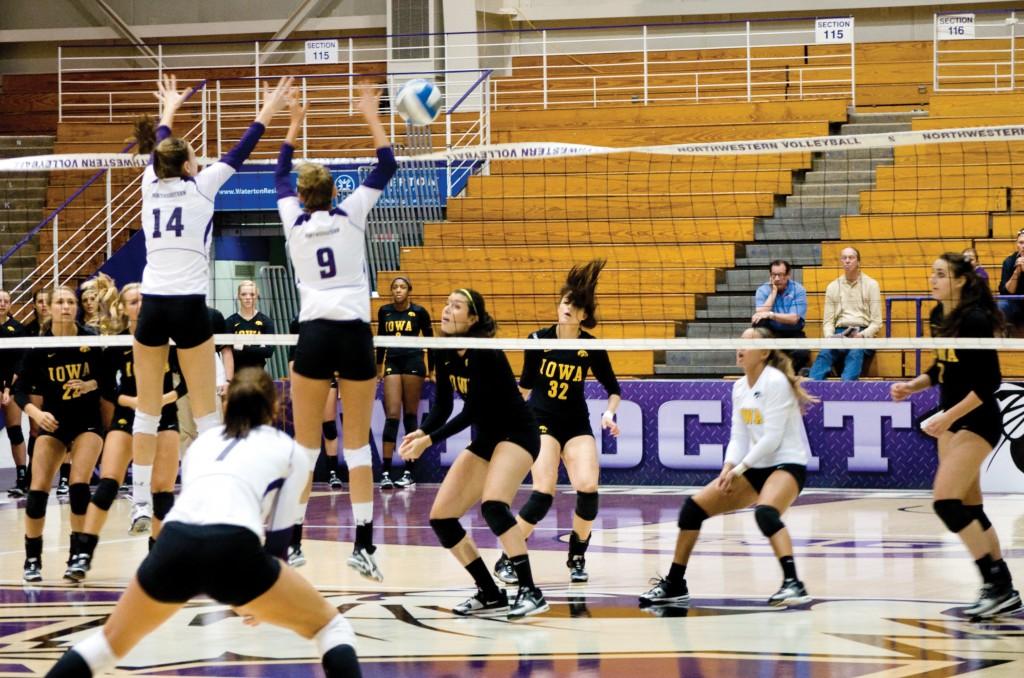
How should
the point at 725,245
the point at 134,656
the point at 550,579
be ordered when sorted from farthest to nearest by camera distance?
the point at 725,245
the point at 550,579
the point at 134,656

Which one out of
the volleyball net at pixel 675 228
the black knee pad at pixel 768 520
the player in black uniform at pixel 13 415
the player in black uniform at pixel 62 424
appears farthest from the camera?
the volleyball net at pixel 675 228

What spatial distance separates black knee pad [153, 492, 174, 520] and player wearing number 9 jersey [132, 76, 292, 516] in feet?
2.98

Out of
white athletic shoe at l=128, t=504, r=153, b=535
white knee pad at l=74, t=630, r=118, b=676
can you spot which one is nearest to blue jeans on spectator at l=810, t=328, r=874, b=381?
white athletic shoe at l=128, t=504, r=153, b=535

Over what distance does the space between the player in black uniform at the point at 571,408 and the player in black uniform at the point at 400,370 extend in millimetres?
4933

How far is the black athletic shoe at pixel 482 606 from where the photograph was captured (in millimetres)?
7070

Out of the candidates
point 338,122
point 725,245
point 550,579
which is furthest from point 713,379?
point 338,122

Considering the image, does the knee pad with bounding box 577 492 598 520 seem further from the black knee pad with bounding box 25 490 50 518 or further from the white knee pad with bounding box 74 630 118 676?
the white knee pad with bounding box 74 630 118 676

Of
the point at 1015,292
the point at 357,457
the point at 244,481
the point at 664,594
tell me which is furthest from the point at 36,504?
the point at 1015,292

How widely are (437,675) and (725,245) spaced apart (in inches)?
380

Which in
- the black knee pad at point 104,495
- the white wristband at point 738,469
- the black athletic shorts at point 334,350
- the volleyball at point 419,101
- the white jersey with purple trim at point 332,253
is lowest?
the black knee pad at point 104,495

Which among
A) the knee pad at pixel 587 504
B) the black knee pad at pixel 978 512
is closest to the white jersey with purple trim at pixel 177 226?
the knee pad at pixel 587 504

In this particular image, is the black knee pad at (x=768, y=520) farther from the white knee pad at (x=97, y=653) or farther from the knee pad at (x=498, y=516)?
the white knee pad at (x=97, y=653)

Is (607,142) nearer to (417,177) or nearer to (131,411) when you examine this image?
(417,177)

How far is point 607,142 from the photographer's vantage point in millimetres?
16547
